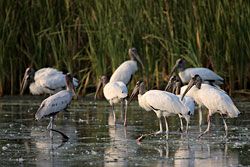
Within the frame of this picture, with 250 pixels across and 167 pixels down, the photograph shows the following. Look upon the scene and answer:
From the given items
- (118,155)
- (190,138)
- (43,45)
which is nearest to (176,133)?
(190,138)

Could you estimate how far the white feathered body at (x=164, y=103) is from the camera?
41.8 feet

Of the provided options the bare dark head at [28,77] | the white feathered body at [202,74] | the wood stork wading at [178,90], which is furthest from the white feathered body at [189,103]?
the bare dark head at [28,77]

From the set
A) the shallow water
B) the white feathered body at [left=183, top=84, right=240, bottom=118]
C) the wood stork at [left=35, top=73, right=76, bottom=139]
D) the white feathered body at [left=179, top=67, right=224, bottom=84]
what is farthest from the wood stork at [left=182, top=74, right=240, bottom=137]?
the white feathered body at [left=179, top=67, right=224, bottom=84]

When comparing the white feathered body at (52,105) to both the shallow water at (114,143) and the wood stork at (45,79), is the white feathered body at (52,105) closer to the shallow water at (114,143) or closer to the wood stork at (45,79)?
the shallow water at (114,143)

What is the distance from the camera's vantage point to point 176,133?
1306 centimetres

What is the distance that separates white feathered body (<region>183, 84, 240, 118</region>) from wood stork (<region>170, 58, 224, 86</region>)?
129 inches

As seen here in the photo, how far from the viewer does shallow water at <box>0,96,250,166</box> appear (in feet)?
32.2

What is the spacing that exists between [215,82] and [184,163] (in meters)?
8.23

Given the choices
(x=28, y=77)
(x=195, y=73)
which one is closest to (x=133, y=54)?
(x=195, y=73)

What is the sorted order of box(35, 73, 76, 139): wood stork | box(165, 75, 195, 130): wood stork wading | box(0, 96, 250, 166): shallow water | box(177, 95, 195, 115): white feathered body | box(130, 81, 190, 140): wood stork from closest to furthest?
box(0, 96, 250, 166): shallow water, box(130, 81, 190, 140): wood stork, box(35, 73, 76, 139): wood stork, box(177, 95, 195, 115): white feathered body, box(165, 75, 195, 130): wood stork wading

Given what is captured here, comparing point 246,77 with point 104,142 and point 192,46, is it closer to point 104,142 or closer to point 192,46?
point 192,46

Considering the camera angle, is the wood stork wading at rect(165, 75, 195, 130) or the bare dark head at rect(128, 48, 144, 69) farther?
the bare dark head at rect(128, 48, 144, 69)

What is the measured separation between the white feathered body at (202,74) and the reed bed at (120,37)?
0.48 metres

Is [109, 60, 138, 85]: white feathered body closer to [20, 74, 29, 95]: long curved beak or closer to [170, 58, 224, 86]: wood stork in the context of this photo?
[170, 58, 224, 86]: wood stork
